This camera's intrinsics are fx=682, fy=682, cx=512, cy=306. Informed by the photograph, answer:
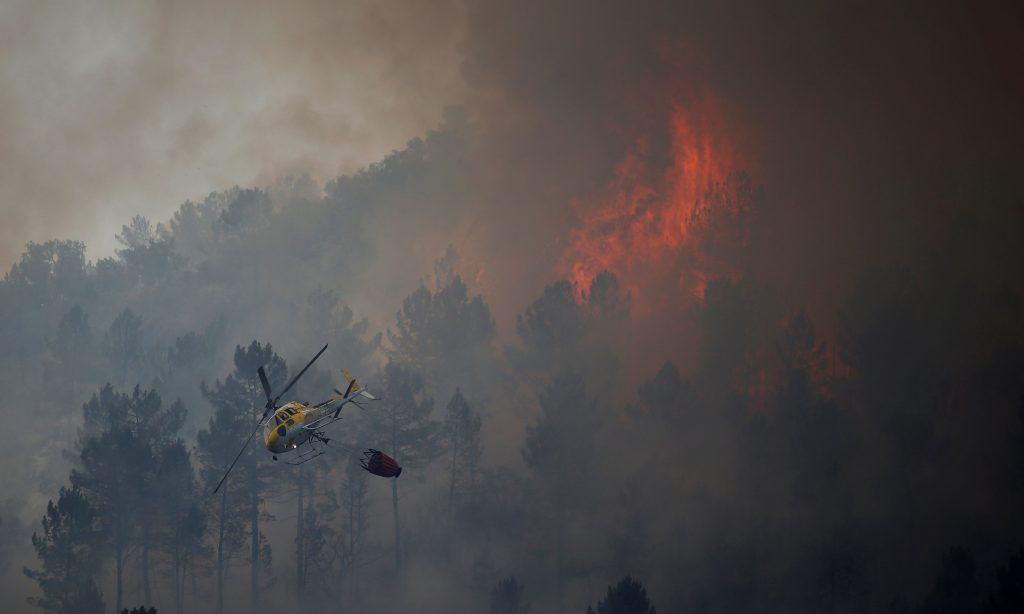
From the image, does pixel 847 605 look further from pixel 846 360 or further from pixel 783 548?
pixel 846 360

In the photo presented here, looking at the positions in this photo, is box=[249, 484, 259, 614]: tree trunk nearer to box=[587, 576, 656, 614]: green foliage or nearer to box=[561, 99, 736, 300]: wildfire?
box=[587, 576, 656, 614]: green foliage

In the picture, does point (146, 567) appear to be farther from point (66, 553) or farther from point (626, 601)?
point (626, 601)

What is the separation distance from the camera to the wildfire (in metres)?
107

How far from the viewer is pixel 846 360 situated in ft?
232

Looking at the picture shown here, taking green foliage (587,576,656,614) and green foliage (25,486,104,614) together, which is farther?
green foliage (25,486,104,614)

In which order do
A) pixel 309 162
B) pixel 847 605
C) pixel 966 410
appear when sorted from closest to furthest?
pixel 847 605 → pixel 966 410 → pixel 309 162

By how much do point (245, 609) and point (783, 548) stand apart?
47.3 meters

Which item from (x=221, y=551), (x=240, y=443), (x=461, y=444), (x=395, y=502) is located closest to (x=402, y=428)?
(x=395, y=502)

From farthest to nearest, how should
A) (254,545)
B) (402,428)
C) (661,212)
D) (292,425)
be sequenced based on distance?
(661,212), (402,428), (254,545), (292,425)

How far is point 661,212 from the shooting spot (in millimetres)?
114250

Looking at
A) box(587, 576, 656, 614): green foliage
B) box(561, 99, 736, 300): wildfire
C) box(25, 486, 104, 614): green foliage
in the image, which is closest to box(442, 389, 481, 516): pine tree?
box(587, 576, 656, 614): green foliage

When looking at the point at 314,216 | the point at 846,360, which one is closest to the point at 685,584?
the point at 846,360

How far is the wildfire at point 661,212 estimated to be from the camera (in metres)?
107

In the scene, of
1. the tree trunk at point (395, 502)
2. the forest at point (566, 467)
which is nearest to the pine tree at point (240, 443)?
the forest at point (566, 467)
